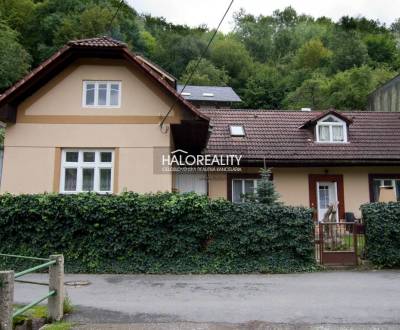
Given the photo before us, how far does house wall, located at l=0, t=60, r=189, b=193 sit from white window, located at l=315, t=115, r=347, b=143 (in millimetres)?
8488

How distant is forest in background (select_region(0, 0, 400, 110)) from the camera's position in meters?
37.3

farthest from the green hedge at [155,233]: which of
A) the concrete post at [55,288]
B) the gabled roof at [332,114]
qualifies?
the gabled roof at [332,114]

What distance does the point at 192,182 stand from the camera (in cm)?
1619

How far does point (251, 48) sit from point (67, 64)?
198ft

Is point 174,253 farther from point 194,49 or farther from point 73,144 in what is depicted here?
point 194,49

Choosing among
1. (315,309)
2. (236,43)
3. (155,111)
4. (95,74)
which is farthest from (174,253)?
(236,43)

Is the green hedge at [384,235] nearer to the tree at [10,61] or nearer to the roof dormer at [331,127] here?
the roof dormer at [331,127]

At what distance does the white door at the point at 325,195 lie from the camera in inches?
644

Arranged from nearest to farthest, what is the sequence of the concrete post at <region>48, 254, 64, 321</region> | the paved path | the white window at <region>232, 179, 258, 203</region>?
the concrete post at <region>48, 254, 64, 321</region> < the paved path < the white window at <region>232, 179, 258, 203</region>

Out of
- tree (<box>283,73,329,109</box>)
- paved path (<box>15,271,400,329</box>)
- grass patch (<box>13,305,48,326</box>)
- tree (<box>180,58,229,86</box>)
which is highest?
tree (<box>180,58,229,86</box>)

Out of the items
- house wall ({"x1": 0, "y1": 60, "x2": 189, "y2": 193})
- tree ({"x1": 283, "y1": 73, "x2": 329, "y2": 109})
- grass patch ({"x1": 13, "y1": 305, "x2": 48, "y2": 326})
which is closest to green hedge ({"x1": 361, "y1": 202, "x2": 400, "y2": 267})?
house wall ({"x1": 0, "y1": 60, "x2": 189, "y2": 193})

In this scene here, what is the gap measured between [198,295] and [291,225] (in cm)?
354

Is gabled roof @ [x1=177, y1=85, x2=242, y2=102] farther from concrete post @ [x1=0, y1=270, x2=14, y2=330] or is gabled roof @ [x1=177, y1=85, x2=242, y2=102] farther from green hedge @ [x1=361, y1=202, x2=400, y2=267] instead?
concrete post @ [x1=0, y1=270, x2=14, y2=330]

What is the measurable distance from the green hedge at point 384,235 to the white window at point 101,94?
8.65 meters
